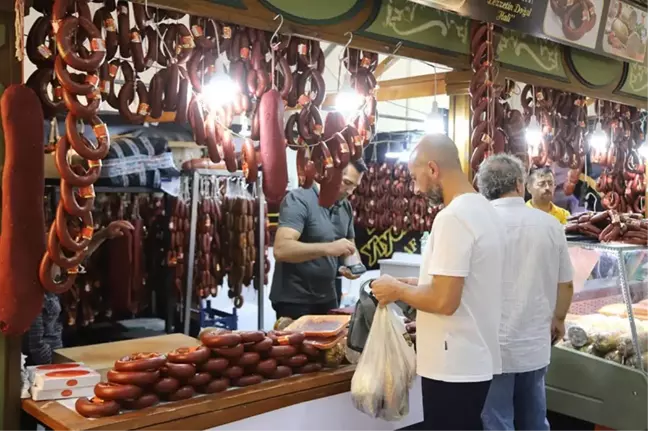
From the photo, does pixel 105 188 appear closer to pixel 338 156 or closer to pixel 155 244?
pixel 155 244

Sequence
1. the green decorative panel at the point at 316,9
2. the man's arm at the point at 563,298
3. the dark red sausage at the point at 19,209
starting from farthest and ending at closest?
1. the man's arm at the point at 563,298
2. the green decorative panel at the point at 316,9
3. the dark red sausage at the point at 19,209

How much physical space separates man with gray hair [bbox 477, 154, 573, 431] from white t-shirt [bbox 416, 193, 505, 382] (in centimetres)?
73

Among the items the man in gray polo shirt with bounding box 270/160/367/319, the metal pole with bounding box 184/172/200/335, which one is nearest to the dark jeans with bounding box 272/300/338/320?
the man in gray polo shirt with bounding box 270/160/367/319

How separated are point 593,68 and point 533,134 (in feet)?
2.67

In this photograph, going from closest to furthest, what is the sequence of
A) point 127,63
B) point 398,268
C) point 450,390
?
point 450,390
point 127,63
point 398,268

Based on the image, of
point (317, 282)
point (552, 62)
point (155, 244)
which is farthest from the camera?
point (155, 244)

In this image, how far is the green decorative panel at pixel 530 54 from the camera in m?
4.82

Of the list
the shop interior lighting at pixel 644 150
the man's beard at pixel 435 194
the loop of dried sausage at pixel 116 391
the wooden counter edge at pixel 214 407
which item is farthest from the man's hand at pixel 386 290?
the shop interior lighting at pixel 644 150

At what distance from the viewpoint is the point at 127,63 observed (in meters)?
3.02

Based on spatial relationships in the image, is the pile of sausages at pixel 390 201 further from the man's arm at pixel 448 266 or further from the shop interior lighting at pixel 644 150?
the man's arm at pixel 448 266

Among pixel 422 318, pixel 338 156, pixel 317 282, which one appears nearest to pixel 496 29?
pixel 338 156

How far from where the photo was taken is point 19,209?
2.46 metres

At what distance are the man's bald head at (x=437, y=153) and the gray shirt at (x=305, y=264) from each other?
5.28 ft

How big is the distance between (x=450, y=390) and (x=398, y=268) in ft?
16.5
